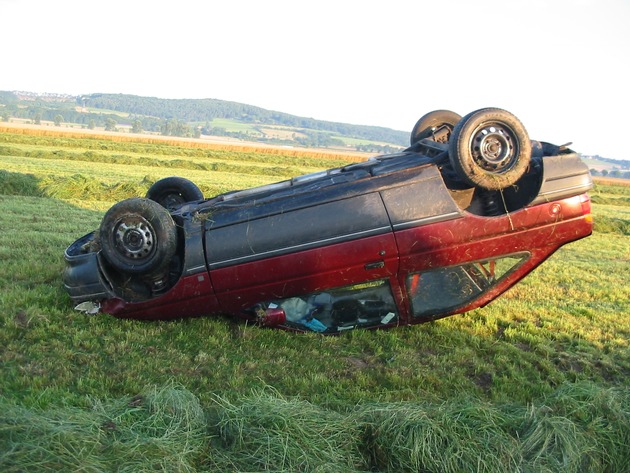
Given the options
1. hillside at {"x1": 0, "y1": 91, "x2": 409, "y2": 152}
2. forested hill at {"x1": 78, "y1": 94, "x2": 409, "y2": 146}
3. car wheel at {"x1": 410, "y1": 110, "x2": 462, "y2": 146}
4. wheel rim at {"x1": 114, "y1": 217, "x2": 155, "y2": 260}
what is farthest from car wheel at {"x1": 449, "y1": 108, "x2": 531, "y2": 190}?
forested hill at {"x1": 78, "y1": 94, "x2": 409, "y2": 146}

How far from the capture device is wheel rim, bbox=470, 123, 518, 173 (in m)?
5.41

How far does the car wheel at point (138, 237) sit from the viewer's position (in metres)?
5.50

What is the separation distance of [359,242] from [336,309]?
0.82 meters

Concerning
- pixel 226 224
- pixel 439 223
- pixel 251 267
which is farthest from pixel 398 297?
pixel 226 224

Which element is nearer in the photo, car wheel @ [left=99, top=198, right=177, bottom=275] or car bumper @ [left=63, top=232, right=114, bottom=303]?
car wheel @ [left=99, top=198, right=177, bottom=275]

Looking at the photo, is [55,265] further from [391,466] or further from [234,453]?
[391,466]

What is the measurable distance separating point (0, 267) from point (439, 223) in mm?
5280

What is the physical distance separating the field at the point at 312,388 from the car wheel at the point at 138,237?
2.06ft

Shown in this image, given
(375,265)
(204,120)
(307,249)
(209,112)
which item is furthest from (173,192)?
(209,112)

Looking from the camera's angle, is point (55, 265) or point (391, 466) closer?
point (391, 466)

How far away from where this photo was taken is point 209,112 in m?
185

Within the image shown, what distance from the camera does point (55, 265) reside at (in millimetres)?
7242

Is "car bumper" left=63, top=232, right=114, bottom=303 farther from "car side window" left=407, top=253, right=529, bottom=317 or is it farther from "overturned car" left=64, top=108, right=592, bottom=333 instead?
"car side window" left=407, top=253, right=529, bottom=317

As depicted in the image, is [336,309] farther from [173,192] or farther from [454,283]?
[173,192]
